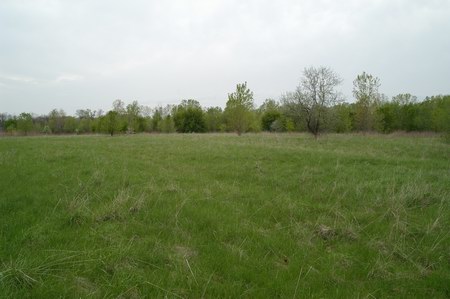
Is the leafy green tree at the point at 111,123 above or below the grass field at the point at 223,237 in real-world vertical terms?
above

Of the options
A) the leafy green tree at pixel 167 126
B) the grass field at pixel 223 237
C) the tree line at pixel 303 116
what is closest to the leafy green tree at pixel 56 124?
the tree line at pixel 303 116

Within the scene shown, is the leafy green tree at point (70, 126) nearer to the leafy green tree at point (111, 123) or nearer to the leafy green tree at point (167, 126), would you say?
the leafy green tree at point (167, 126)

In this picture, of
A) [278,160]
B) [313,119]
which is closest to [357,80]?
[313,119]

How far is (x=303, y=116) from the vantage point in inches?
1272

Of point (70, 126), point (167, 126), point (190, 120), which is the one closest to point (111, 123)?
point (167, 126)

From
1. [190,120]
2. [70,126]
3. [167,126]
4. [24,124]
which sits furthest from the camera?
[70,126]

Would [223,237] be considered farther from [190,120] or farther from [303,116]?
[190,120]

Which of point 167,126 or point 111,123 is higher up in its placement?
point 111,123

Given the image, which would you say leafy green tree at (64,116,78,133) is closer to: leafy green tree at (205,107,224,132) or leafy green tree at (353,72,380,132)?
leafy green tree at (205,107,224,132)

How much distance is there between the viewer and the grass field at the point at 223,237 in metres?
3.78

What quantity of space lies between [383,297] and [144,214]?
437 centimetres

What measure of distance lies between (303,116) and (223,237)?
28.8 meters

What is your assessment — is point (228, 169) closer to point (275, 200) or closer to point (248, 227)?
point (275, 200)

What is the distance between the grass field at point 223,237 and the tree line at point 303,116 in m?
17.8
